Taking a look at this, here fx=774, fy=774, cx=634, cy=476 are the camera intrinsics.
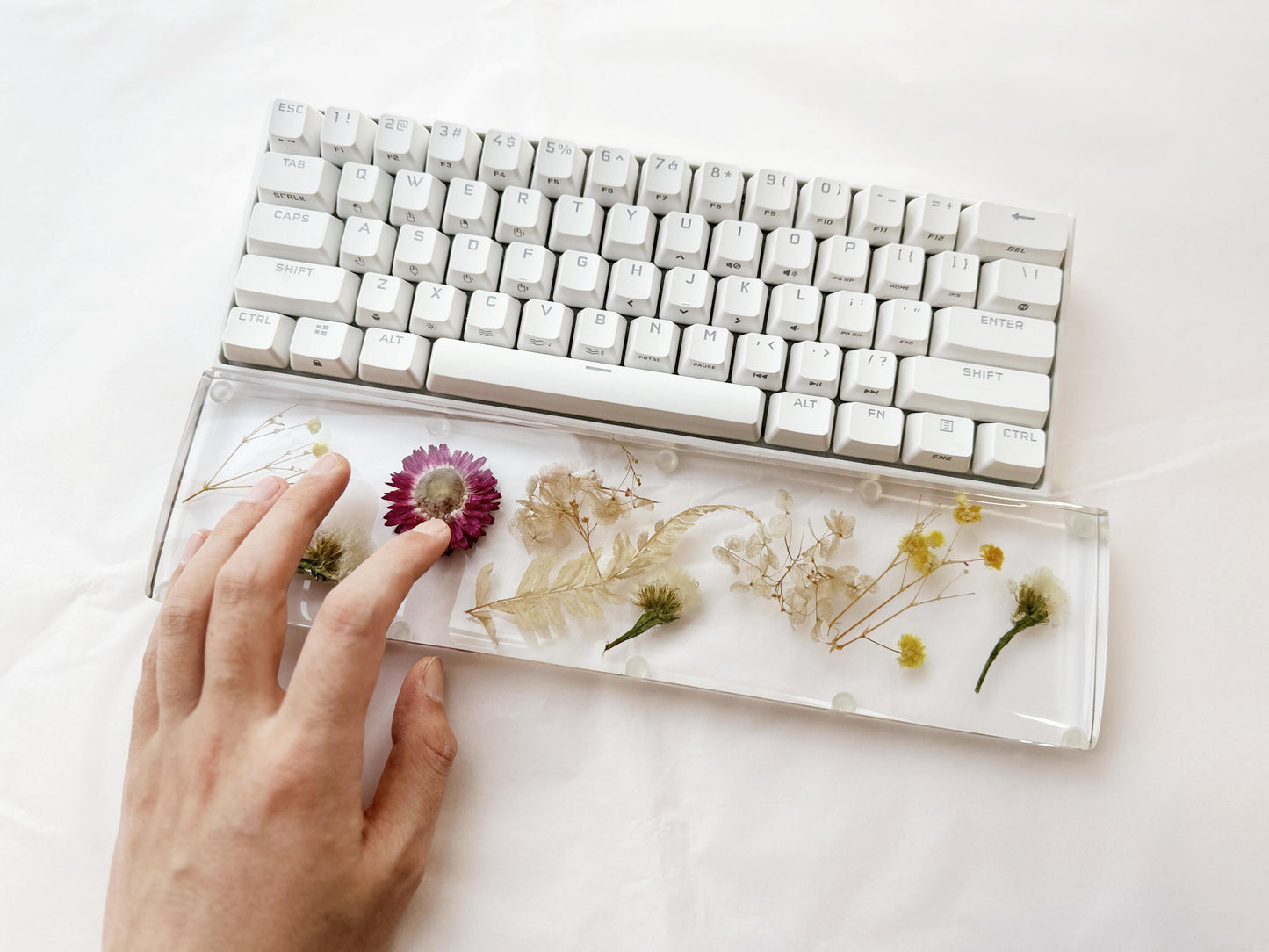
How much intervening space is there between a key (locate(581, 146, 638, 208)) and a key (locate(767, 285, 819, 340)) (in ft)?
0.56

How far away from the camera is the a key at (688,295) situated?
68 cm

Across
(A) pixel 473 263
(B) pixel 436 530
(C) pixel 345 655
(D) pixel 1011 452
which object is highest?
(A) pixel 473 263

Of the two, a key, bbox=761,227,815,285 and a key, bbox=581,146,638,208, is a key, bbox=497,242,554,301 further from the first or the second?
a key, bbox=761,227,815,285

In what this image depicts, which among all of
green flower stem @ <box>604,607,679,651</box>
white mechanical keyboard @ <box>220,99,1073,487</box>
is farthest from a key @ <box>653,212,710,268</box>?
green flower stem @ <box>604,607,679,651</box>

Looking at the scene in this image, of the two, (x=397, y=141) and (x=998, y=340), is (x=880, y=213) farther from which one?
(x=397, y=141)

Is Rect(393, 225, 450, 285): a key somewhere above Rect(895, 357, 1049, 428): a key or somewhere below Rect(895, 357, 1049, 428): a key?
above

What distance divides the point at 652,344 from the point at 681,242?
0.33 ft

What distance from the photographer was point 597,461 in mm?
709

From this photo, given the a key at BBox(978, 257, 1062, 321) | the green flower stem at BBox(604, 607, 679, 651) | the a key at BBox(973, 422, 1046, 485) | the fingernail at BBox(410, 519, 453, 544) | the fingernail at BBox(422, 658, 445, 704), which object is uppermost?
the a key at BBox(978, 257, 1062, 321)

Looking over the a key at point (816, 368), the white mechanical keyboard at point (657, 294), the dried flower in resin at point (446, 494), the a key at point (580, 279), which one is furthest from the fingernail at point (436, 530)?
the a key at point (816, 368)

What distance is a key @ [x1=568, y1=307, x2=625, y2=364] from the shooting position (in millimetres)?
675

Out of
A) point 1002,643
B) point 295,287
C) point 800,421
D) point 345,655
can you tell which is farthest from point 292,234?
point 1002,643

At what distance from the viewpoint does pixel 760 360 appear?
0.67m

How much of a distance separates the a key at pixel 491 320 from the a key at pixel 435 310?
13mm
